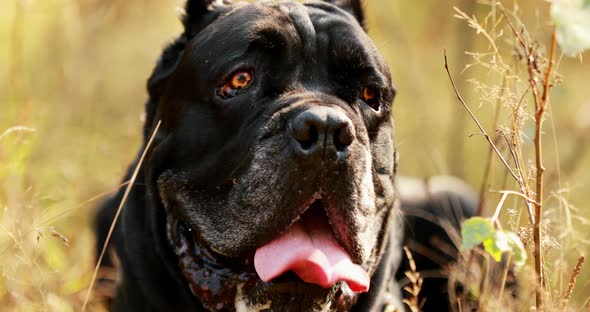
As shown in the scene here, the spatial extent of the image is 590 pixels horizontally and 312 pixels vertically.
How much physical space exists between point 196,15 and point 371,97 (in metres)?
0.89

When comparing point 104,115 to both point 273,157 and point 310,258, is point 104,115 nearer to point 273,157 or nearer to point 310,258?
point 273,157

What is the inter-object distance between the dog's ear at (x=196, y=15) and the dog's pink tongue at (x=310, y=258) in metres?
1.15

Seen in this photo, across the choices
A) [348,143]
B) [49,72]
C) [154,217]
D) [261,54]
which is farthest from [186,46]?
[49,72]

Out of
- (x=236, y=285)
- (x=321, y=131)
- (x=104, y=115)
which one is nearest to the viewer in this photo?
(x=321, y=131)

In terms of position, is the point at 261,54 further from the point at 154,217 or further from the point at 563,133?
the point at 563,133

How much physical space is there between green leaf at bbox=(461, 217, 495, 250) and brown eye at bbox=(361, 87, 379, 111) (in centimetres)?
123

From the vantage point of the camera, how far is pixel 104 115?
784cm

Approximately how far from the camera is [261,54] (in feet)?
10.6

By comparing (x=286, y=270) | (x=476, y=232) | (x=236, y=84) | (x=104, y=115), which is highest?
(x=476, y=232)

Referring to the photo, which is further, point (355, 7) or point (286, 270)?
point (355, 7)

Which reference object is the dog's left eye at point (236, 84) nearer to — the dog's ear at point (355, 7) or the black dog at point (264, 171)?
the black dog at point (264, 171)

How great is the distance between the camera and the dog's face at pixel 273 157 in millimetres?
2850

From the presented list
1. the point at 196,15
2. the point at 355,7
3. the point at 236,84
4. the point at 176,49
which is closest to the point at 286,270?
the point at 236,84

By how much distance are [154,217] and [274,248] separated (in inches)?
27.6
